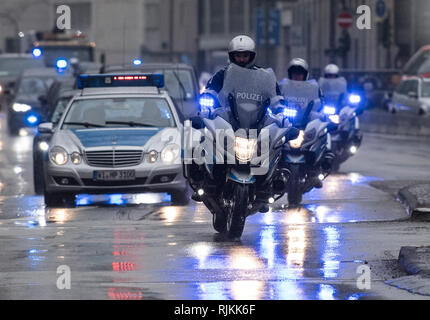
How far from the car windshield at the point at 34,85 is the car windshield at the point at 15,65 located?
44.4 feet

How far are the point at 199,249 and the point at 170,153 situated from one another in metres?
4.43

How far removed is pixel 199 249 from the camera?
12.0 metres

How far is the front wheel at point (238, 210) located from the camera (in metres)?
12.6

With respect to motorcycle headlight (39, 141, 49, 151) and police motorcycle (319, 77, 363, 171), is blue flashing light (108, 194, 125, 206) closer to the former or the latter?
motorcycle headlight (39, 141, 49, 151)

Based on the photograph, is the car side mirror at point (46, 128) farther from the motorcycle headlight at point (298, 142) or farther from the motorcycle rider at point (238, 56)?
the motorcycle rider at point (238, 56)

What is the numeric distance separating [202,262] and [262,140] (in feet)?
6.75

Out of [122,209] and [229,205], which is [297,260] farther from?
[122,209]

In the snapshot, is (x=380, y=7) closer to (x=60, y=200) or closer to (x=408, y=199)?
(x=408, y=199)

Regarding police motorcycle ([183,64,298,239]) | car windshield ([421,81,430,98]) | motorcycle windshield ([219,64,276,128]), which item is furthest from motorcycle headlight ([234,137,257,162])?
car windshield ([421,81,430,98])

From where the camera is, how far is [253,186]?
12836 millimetres

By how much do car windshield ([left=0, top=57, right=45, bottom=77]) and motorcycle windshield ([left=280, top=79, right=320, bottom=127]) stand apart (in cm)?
3505

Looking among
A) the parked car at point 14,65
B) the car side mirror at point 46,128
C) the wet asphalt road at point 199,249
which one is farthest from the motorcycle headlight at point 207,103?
the parked car at point 14,65
